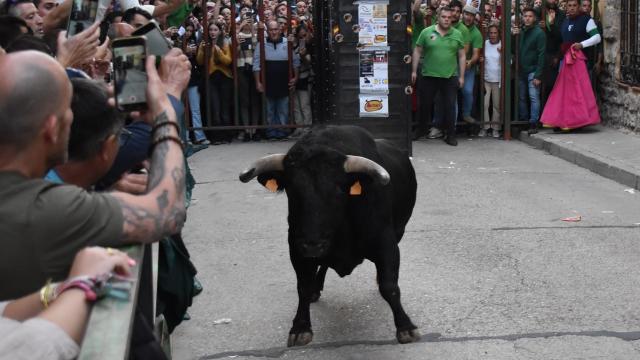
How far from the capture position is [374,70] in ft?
45.6

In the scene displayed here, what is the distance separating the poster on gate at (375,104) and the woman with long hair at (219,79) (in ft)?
7.42

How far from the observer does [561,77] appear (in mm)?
14867

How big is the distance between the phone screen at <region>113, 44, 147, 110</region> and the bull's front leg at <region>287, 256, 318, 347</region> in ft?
10.1

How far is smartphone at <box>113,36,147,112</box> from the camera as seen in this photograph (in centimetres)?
304

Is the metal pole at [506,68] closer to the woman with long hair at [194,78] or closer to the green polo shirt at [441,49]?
the green polo shirt at [441,49]

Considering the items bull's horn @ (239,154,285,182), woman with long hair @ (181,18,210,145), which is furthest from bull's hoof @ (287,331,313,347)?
woman with long hair @ (181,18,210,145)

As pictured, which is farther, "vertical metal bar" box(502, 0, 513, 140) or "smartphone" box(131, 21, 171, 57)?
"vertical metal bar" box(502, 0, 513, 140)

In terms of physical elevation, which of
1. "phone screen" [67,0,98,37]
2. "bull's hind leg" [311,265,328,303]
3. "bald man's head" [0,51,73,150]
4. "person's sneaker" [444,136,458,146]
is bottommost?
"bull's hind leg" [311,265,328,303]

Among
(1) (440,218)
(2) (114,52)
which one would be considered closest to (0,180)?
(2) (114,52)

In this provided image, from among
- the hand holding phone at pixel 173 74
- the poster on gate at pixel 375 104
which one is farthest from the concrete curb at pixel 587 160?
the hand holding phone at pixel 173 74

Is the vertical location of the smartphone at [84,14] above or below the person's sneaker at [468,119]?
above

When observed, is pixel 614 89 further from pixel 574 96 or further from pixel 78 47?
pixel 78 47

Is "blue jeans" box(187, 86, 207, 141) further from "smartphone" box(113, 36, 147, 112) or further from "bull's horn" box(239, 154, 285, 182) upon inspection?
"smartphone" box(113, 36, 147, 112)

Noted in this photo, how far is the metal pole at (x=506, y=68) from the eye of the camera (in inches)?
588
